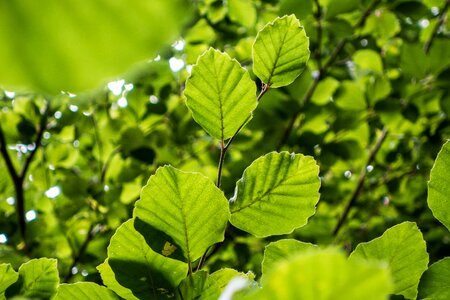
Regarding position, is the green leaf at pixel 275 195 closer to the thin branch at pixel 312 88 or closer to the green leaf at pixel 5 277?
the green leaf at pixel 5 277

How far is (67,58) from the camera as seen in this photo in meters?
0.11

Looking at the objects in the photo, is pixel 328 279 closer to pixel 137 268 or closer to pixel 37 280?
pixel 137 268

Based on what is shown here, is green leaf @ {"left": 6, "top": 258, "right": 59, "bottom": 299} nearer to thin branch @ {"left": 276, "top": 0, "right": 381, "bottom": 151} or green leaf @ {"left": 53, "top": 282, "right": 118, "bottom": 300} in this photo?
green leaf @ {"left": 53, "top": 282, "right": 118, "bottom": 300}

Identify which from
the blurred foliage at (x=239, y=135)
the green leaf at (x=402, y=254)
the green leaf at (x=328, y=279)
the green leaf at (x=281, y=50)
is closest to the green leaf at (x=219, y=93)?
the green leaf at (x=281, y=50)

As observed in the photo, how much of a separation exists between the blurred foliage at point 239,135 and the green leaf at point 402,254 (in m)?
0.70

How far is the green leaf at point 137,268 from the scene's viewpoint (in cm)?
42

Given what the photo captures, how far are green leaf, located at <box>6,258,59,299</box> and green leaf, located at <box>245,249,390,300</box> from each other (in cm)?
36

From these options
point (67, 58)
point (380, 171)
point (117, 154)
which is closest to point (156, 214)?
point (67, 58)

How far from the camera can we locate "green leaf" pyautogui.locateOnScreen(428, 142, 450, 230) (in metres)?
0.42

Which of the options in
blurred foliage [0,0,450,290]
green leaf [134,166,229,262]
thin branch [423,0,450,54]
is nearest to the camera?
green leaf [134,166,229,262]

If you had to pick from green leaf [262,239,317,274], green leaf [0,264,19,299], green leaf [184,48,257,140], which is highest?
green leaf [184,48,257,140]

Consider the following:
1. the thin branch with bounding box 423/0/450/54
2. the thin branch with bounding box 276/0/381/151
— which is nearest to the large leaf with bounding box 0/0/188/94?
the thin branch with bounding box 276/0/381/151

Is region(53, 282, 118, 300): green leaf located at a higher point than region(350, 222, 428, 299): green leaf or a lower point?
higher

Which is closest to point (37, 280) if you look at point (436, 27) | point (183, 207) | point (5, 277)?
point (5, 277)
